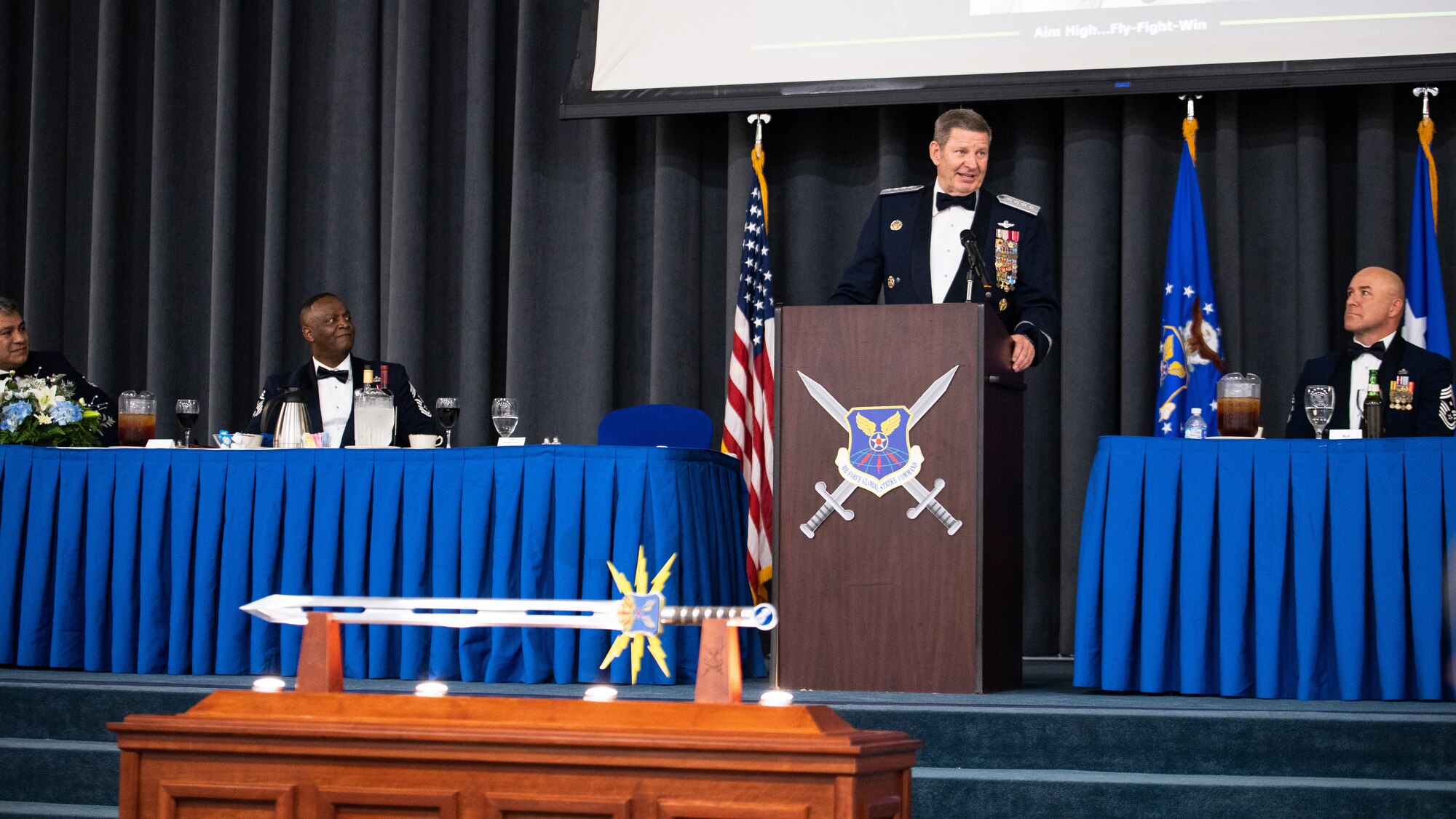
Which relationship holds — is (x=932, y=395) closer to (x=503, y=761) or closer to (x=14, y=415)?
(x=503, y=761)

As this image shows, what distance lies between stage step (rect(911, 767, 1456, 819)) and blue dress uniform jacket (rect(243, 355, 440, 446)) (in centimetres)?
259

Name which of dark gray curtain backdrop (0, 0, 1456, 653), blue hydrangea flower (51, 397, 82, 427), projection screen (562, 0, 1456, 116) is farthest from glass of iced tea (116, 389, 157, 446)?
projection screen (562, 0, 1456, 116)

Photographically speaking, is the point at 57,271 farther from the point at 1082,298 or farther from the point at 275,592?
the point at 1082,298

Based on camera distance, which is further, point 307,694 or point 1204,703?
point 1204,703

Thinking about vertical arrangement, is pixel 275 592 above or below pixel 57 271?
below

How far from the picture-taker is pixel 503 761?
5.55 feet

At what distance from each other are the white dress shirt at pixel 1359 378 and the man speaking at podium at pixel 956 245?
1.06 metres

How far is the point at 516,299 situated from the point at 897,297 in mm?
2426

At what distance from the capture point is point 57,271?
748cm

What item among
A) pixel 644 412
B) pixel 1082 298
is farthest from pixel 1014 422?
pixel 1082 298

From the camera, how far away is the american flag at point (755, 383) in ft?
18.7

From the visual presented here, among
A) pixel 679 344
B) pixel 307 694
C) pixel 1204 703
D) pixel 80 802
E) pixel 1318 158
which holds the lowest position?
pixel 80 802

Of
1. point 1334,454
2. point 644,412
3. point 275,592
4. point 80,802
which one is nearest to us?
point 80,802

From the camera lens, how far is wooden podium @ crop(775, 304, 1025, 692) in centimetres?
381
